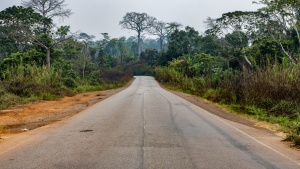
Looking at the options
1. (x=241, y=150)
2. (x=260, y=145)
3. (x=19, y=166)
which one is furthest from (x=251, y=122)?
(x=19, y=166)

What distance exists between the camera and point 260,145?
28.1ft

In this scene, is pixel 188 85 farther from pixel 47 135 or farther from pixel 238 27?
pixel 47 135

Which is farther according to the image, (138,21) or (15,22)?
(138,21)

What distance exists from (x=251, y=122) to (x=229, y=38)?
126 ft

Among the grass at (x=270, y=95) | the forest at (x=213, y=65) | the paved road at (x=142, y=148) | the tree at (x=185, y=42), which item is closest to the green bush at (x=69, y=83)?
the forest at (x=213, y=65)

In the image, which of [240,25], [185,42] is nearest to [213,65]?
[240,25]

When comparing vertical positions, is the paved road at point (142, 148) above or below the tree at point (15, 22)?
below

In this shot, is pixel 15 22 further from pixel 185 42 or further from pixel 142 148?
pixel 142 148

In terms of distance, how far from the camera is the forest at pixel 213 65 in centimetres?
1582

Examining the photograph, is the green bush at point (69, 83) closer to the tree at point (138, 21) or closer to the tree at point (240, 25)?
the tree at point (240, 25)

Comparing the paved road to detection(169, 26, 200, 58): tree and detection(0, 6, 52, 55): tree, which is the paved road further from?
detection(169, 26, 200, 58): tree

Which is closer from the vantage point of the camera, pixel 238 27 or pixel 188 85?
pixel 188 85

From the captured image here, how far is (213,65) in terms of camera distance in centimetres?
3856

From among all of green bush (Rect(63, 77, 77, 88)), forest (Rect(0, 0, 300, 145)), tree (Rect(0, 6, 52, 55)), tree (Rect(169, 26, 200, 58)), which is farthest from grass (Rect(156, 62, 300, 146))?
tree (Rect(169, 26, 200, 58))
